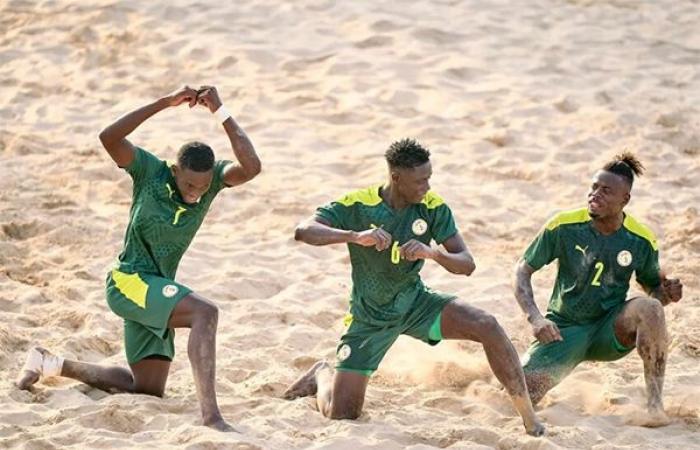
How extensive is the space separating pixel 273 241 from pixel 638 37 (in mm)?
4472

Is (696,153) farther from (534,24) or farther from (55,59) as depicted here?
(55,59)

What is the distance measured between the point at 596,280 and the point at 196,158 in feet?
7.03

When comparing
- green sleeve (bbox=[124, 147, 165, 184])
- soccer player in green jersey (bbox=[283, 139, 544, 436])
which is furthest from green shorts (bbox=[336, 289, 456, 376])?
green sleeve (bbox=[124, 147, 165, 184])

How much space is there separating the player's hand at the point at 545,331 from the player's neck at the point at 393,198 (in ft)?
2.86

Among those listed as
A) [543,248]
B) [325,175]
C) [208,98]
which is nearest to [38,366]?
Result: [208,98]

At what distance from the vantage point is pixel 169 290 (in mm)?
6672

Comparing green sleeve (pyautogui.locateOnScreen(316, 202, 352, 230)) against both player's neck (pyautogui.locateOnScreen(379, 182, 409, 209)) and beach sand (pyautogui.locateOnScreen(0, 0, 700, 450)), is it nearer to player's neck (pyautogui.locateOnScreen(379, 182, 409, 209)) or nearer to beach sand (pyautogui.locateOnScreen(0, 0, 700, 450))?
player's neck (pyautogui.locateOnScreen(379, 182, 409, 209))

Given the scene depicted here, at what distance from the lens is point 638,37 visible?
12211 millimetres

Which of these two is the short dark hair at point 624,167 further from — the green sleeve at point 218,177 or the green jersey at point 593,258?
the green sleeve at point 218,177

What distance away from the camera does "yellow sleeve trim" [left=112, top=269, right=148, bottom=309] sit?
671 cm

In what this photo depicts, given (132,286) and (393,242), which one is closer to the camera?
(132,286)

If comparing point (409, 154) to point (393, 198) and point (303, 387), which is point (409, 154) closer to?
point (393, 198)

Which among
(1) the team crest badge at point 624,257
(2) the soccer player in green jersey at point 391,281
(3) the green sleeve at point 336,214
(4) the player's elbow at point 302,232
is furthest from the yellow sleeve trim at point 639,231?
(4) the player's elbow at point 302,232

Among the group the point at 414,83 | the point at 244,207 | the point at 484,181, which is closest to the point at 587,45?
the point at 414,83
